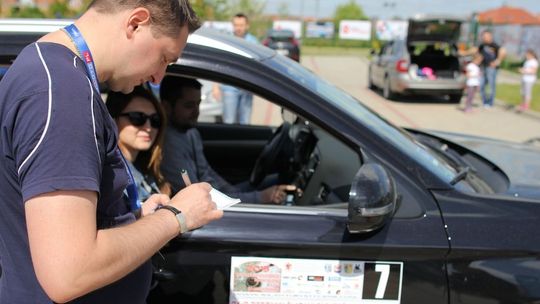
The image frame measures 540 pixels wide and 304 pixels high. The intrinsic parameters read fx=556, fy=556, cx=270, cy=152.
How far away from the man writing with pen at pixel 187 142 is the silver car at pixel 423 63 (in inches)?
467

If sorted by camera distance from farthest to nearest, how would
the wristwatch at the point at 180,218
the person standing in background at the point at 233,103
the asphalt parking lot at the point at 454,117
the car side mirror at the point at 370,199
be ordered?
the asphalt parking lot at the point at 454,117
the person standing in background at the point at 233,103
the car side mirror at the point at 370,199
the wristwatch at the point at 180,218

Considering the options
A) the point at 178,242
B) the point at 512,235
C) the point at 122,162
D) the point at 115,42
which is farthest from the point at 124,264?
the point at 512,235

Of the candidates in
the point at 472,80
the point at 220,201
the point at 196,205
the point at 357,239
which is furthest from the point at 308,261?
the point at 472,80

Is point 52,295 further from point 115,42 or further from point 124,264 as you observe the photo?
point 115,42

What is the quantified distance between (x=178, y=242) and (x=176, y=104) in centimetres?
135

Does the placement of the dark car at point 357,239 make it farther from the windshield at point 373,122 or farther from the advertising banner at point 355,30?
the advertising banner at point 355,30

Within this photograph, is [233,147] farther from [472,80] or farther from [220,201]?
[472,80]

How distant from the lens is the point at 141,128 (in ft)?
8.18

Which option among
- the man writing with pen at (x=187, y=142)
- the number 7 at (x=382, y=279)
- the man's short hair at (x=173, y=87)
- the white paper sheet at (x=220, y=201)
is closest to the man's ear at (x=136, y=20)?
the white paper sheet at (x=220, y=201)

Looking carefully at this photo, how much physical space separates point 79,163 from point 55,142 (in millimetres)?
60

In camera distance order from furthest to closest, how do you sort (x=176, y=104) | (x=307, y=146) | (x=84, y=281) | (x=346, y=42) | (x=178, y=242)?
(x=346, y=42) < (x=307, y=146) < (x=176, y=104) < (x=178, y=242) < (x=84, y=281)

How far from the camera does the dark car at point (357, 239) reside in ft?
5.95

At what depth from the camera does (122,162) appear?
1.29 meters

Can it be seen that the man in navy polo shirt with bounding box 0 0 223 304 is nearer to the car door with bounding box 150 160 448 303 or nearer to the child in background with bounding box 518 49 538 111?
the car door with bounding box 150 160 448 303
